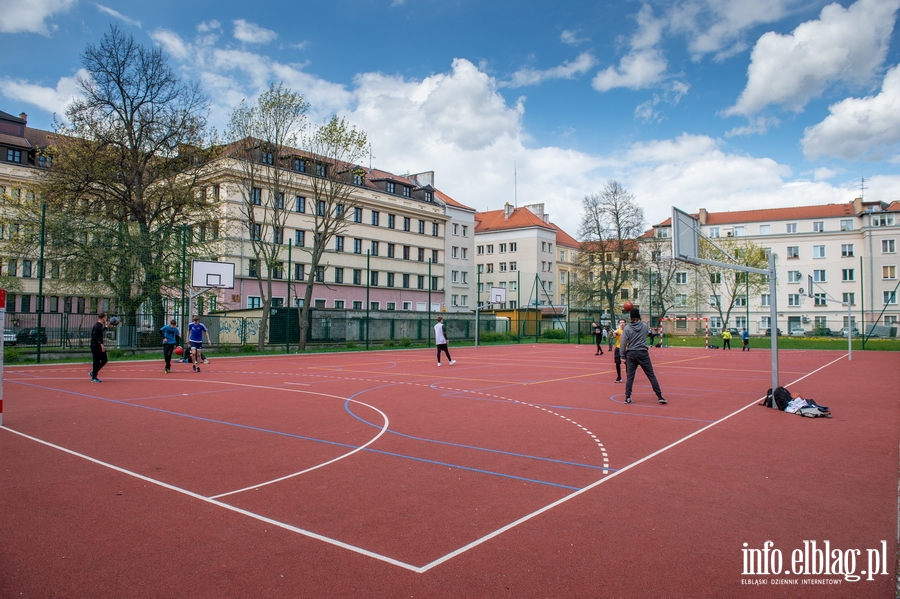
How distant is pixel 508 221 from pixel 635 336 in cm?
7029

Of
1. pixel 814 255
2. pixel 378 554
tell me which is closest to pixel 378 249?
pixel 378 554

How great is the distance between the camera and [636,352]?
11383 millimetres

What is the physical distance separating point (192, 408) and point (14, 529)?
6231 millimetres

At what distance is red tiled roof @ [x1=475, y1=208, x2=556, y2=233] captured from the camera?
255 ft

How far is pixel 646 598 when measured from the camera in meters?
3.50

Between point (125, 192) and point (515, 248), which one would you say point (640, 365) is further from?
point (515, 248)

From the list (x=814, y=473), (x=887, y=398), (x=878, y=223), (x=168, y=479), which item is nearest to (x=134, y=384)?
(x=168, y=479)

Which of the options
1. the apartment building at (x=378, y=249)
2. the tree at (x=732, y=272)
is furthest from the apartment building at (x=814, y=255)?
the apartment building at (x=378, y=249)

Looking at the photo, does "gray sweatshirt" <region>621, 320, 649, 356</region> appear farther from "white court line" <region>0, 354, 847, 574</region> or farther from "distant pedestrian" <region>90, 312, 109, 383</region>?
"distant pedestrian" <region>90, 312, 109, 383</region>

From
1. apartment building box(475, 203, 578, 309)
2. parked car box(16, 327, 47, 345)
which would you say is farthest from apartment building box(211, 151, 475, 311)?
parked car box(16, 327, 47, 345)

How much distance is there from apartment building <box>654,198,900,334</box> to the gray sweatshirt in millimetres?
57090

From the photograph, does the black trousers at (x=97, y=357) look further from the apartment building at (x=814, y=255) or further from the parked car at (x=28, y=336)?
the apartment building at (x=814, y=255)

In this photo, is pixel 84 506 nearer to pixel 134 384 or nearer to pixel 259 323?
pixel 134 384

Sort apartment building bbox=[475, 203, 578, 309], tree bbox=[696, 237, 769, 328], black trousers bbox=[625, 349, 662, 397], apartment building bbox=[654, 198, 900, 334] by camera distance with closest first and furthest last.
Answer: black trousers bbox=[625, 349, 662, 397] → tree bbox=[696, 237, 769, 328] → apartment building bbox=[654, 198, 900, 334] → apartment building bbox=[475, 203, 578, 309]
